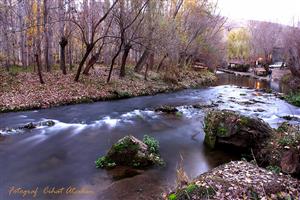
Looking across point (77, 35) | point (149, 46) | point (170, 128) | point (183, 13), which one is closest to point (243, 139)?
point (170, 128)

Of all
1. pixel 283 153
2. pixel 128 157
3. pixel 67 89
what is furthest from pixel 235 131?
pixel 67 89

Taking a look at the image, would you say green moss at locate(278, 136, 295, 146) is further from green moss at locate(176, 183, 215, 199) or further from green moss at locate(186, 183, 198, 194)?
green moss at locate(186, 183, 198, 194)

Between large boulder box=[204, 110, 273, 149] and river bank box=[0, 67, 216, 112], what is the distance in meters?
10.6

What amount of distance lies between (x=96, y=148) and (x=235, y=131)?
5.06m

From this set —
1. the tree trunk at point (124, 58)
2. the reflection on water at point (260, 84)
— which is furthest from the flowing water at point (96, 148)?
the reflection on water at point (260, 84)

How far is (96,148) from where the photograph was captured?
10109mm

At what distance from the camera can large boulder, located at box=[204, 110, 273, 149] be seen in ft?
30.0

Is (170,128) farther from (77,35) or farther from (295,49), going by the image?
(295,49)

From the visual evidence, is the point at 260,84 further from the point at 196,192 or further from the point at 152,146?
the point at 196,192

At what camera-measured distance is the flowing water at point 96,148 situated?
7109 mm

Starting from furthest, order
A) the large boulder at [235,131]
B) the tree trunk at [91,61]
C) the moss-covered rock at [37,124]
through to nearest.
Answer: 1. the tree trunk at [91,61]
2. the moss-covered rock at [37,124]
3. the large boulder at [235,131]

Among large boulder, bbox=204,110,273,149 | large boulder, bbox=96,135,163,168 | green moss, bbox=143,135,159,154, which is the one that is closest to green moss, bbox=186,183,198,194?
large boulder, bbox=96,135,163,168

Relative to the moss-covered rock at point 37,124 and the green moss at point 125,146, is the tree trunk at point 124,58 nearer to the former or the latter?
the moss-covered rock at point 37,124

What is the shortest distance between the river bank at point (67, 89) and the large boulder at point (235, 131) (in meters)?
10.6
